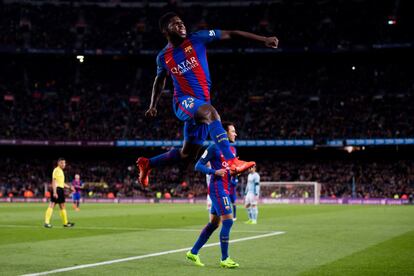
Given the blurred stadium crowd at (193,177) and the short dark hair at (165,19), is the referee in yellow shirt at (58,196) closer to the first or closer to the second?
the short dark hair at (165,19)

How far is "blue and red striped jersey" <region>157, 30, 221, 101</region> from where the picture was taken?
852cm

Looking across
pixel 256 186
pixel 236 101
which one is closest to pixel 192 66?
pixel 256 186

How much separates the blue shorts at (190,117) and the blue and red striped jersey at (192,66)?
0.11m

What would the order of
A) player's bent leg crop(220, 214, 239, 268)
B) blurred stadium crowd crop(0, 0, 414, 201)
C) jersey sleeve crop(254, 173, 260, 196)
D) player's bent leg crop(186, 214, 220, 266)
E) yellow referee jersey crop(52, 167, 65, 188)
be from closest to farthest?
player's bent leg crop(220, 214, 239, 268) → player's bent leg crop(186, 214, 220, 266) → yellow referee jersey crop(52, 167, 65, 188) → jersey sleeve crop(254, 173, 260, 196) → blurred stadium crowd crop(0, 0, 414, 201)

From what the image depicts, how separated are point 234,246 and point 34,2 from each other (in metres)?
62.8

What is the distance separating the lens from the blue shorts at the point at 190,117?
328 inches

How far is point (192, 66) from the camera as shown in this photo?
855 cm

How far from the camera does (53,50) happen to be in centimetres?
6488

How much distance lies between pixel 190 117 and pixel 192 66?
0.74 m

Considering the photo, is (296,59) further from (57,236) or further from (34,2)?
(57,236)

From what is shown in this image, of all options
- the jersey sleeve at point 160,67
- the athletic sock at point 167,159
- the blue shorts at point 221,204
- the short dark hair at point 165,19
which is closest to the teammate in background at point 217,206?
the blue shorts at point 221,204

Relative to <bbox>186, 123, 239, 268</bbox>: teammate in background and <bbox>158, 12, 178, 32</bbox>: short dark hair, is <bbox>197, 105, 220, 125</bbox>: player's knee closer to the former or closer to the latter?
<bbox>158, 12, 178, 32</bbox>: short dark hair

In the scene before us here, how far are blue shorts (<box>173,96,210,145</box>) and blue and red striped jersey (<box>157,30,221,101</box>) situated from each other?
0.11 metres

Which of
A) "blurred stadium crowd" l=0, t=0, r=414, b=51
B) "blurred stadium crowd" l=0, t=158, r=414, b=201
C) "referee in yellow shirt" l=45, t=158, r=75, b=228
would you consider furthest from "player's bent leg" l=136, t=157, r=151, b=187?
"blurred stadium crowd" l=0, t=0, r=414, b=51
